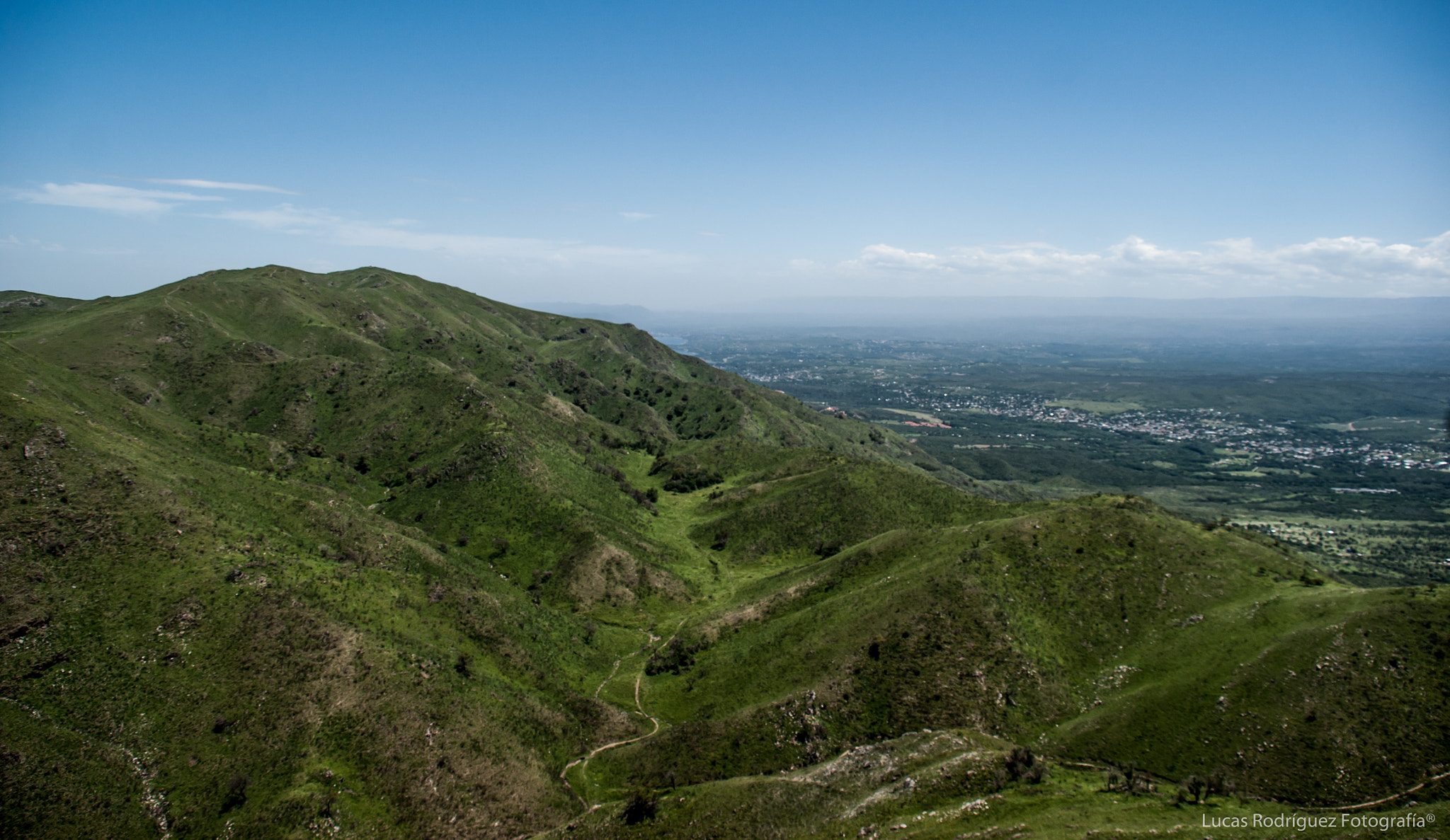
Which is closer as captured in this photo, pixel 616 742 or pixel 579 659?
pixel 616 742

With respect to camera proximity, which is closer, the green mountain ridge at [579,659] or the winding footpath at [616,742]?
the green mountain ridge at [579,659]

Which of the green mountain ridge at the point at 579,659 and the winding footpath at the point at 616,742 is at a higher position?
the green mountain ridge at the point at 579,659

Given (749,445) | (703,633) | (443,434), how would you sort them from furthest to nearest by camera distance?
(749,445)
(443,434)
(703,633)

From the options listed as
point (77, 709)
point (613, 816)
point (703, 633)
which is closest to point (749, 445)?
point (703, 633)

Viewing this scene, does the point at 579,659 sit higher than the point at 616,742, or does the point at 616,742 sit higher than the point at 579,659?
the point at 579,659

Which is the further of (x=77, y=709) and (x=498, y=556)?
(x=498, y=556)

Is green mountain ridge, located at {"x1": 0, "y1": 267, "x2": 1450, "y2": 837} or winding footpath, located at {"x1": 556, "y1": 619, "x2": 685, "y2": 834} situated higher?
green mountain ridge, located at {"x1": 0, "y1": 267, "x2": 1450, "y2": 837}

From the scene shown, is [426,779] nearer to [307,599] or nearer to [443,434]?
[307,599]

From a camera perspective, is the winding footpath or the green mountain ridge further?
the winding footpath
